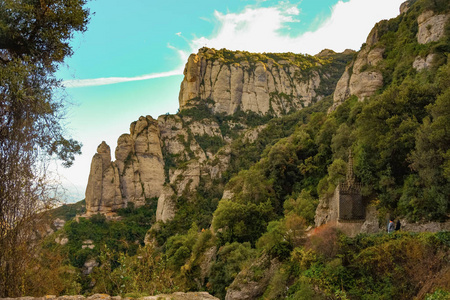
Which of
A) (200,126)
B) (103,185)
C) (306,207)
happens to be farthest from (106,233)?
(200,126)

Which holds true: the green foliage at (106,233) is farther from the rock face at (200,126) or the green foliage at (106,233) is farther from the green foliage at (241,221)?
the green foliage at (241,221)

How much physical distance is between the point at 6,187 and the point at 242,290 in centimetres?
1433

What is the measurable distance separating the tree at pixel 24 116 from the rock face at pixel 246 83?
84.0m

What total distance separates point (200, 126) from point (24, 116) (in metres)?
74.9

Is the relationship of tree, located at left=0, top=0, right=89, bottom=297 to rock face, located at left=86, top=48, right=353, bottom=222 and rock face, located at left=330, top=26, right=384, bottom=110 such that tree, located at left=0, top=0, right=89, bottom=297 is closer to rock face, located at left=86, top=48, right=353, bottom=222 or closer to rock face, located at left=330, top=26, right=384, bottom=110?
rock face, located at left=330, top=26, right=384, bottom=110

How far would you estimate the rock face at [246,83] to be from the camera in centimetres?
9431

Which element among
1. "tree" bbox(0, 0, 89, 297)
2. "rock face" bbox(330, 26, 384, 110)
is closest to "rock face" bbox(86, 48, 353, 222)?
"rock face" bbox(330, 26, 384, 110)

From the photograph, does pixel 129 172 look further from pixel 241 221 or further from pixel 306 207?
pixel 306 207

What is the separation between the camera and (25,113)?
19.5ft

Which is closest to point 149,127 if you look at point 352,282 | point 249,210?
point 249,210

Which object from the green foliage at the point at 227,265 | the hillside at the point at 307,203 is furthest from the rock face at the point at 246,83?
the green foliage at the point at 227,265

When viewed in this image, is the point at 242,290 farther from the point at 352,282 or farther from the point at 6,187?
the point at 6,187

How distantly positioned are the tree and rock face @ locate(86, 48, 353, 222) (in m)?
35.1

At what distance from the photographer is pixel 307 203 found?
22.2 metres
